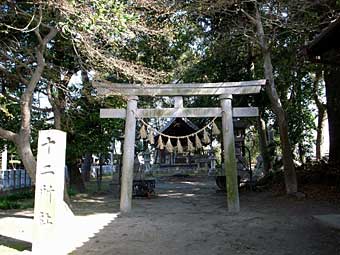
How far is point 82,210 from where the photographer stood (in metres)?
11.9

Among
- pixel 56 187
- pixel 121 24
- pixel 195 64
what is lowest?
pixel 56 187

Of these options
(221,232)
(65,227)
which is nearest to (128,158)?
(65,227)

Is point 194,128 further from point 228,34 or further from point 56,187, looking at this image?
point 56,187

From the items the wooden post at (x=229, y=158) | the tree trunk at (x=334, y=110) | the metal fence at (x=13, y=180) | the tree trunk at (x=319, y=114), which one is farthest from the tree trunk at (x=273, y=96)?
the metal fence at (x=13, y=180)

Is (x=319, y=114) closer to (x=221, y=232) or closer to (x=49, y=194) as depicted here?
(x=221, y=232)

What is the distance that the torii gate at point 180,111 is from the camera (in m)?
11.5

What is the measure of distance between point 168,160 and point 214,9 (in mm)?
13802

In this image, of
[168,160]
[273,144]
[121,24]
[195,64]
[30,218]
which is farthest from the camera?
[168,160]

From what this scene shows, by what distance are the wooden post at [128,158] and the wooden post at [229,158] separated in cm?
286

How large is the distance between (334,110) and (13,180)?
50.8 feet

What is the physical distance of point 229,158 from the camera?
1162 cm

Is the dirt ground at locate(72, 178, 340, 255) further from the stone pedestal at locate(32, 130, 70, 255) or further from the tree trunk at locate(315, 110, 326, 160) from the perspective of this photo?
the tree trunk at locate(315, 110, 326, 160)

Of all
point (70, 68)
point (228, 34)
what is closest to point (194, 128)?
point (228, 34)

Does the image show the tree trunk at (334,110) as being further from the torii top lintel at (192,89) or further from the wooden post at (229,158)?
the wooden post at (229,158)
